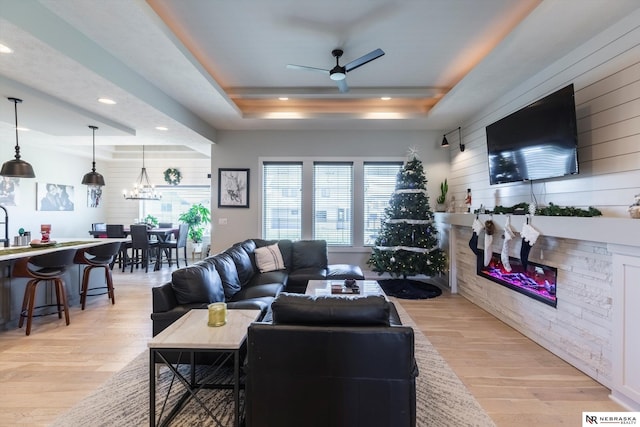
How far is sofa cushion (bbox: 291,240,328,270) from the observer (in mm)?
4680

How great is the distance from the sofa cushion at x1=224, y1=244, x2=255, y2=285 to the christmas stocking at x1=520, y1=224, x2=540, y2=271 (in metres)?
3.28

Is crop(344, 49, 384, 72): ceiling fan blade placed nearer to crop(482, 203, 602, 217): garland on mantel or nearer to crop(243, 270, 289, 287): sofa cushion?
crop(482, 203, 602, 217): garland on mantel

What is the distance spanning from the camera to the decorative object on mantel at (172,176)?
844cm

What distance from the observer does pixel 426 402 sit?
7.02 ft

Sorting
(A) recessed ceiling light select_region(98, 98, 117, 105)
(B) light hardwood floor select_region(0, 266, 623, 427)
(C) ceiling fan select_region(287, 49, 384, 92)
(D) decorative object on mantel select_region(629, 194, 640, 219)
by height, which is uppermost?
(C) ceiling fan select_region(287, 49, 384, 92)

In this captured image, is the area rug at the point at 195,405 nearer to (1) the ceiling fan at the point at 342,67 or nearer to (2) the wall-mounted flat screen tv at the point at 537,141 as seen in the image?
(2) the wall-mounted flat screen tv at the point at 537,141

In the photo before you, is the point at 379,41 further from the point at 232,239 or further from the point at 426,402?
the point at 232,239

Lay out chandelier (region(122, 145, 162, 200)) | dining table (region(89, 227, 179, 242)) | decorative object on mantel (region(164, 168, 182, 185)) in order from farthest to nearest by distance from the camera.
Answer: decorative object on mantel (region(164, 168, 182, 185)) → chandelier (region(122, 145, 162, 200)) → dining table (region(89, 227, 179, 242))

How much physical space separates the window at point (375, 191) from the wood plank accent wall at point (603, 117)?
2.55m

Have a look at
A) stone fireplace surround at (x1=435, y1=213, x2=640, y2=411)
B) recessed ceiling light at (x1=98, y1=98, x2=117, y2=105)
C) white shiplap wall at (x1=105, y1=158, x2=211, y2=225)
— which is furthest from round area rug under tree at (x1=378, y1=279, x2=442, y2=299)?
white shiplap wall at (x1=105, y1=158, x2=211, y2=225)

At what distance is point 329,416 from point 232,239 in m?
4.61

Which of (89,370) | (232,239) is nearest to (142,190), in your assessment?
(232,239)

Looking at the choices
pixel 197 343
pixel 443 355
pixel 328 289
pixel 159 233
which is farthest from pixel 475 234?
pixel 159 233

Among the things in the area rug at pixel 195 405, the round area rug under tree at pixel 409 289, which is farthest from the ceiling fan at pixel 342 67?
the round area rug under tree at pixel 409 289
